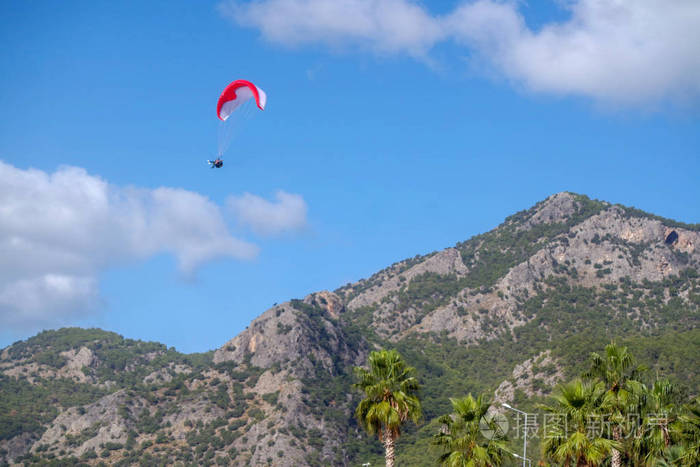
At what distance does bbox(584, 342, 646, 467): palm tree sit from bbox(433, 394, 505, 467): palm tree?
6.40m

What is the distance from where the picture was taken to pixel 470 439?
145 ft

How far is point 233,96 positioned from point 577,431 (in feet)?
183

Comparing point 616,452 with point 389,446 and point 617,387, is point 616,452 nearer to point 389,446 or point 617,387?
point 617,387

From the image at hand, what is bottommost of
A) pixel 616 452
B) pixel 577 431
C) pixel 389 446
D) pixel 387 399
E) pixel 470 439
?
pixel 616 452

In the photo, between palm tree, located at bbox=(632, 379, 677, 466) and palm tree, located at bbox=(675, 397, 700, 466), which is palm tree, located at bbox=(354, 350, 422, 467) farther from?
palm tree, located at bbox=(675, 397, 700, 466)

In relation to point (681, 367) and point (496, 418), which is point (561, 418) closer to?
point (496, 418)

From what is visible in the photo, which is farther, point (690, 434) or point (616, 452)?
point (616, 452)

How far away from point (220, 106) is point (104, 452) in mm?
127810

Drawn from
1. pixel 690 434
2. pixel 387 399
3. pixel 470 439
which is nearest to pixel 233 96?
pixel 387 399

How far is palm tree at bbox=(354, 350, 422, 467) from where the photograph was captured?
4831cm

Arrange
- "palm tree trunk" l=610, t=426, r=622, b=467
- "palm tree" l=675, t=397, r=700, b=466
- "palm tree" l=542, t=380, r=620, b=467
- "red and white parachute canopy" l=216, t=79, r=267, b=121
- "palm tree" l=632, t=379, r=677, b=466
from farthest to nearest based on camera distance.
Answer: "red and white parachute canopy" l=216, t=79, r=267, b=121 < "palm tree" l=632, t=379, r=677, b=466 < "palm tree trunk" l=610, t=426, r=622, b=467 < "palm tree" l=542, t=380, r=620, b=467 < "palm tree" l=675, t=397, r=700, b=466

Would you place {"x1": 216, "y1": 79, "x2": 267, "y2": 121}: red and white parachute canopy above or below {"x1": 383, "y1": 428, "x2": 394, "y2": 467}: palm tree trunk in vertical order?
above

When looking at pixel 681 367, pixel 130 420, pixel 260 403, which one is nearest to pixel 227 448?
pixel 260 403

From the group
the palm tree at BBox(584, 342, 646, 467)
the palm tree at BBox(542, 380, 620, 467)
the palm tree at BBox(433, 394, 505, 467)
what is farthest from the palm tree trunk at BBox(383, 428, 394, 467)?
the palm tree at BBox(584, 342, 646, 467)
